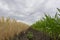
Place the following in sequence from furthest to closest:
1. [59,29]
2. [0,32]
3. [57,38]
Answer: [57,38]
[59,29]
[0,32]

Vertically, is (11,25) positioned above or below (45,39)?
above

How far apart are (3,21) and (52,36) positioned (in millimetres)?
2412

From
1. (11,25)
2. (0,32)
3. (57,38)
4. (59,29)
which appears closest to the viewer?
(0,32)

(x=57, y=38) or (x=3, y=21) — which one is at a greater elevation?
(x=3, y=21)

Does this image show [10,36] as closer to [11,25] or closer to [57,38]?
[11,25]

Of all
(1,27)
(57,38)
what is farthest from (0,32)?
(57,38)

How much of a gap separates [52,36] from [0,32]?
2.69 m

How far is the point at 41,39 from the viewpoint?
653 cm

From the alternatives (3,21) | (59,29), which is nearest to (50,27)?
(59,29)

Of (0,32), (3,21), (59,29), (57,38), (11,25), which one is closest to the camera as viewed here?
(0,32)

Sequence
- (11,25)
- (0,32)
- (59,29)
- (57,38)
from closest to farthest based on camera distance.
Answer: (0,32) < (11,25) < (59,29) < (57,38)

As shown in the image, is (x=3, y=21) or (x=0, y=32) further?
(x=3, y=21)

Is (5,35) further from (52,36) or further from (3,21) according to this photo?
(52,36)

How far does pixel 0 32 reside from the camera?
197 inches
